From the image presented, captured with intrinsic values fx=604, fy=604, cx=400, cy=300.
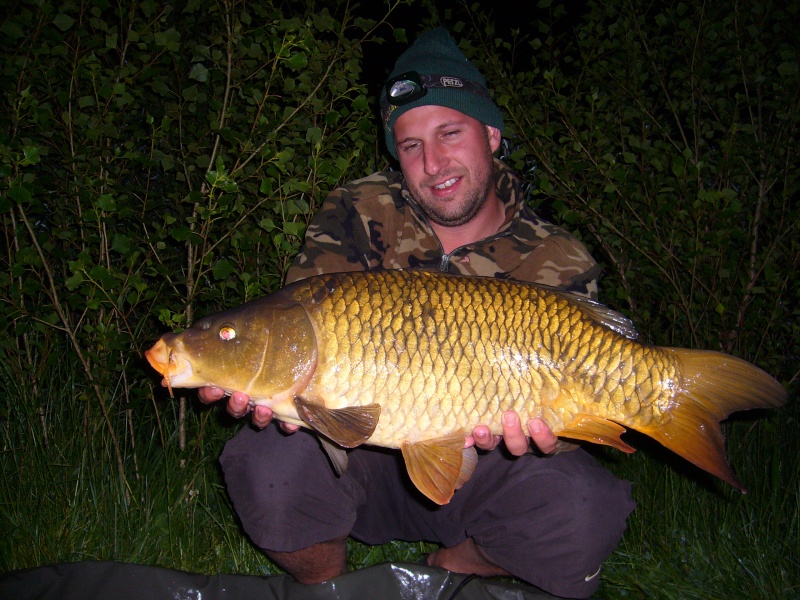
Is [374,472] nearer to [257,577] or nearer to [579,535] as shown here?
[257,577]

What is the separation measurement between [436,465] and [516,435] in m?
0.20

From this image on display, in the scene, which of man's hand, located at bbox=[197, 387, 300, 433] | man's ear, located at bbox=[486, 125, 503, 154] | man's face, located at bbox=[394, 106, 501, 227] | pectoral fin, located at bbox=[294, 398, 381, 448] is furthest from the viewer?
man's ear, located at bbox=[486, 125, 503, 154]

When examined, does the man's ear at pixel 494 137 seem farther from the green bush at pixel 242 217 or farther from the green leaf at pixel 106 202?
the green leaf at pixel 106 202

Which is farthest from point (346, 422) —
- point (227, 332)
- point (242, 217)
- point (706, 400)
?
point (242, 217)

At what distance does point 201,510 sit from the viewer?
1.98 meters

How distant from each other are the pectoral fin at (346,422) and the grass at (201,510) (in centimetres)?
74

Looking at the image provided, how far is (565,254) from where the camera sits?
6.33ft

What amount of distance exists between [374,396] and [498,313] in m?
0.33

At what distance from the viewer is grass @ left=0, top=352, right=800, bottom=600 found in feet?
5.65

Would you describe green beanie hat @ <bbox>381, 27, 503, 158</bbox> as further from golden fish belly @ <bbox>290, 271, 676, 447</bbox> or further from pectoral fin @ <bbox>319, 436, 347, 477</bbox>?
pectoral fin @ <bbox>319, 436, 347, 477</bbox>

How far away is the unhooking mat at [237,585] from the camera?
145 cm

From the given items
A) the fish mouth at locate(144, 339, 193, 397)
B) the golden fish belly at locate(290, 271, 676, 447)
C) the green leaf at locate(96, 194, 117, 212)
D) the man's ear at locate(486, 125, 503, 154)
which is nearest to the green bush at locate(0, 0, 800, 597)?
the green leaf at locate(96, 194, 117, 212)

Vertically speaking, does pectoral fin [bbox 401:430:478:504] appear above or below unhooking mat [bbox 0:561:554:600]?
above

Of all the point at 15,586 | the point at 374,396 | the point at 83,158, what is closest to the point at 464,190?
the point at 374,396
